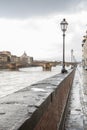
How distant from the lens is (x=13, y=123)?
244 centimetres

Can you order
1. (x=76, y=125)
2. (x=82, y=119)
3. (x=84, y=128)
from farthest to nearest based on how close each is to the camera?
(x=82, y=119) → (x=76, y=125) → (x=84, y=128)

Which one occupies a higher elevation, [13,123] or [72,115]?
[13,123]

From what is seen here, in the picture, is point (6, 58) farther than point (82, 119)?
Yes

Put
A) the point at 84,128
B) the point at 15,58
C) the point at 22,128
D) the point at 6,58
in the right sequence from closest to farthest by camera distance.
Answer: the point at 22,128 < the point at 84,128 < the point at 6,58 < the point at 15,58

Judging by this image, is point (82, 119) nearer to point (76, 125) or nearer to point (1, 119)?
point (76, 125)

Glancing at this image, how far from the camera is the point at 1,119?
2604mm

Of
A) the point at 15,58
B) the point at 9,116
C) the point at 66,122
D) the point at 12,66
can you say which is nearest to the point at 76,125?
the point at 66,122

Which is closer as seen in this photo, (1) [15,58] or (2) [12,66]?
(2) [12,66]

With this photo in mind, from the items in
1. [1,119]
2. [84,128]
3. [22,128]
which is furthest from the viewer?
[84,128]

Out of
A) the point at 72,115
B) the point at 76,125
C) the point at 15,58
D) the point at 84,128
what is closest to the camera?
Result: the point at 84,128

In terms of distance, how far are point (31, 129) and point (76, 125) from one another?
585 cm

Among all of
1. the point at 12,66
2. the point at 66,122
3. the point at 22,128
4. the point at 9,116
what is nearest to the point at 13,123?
the point at 22,128

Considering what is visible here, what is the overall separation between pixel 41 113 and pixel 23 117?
2.09 feet

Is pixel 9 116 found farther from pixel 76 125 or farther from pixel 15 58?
pixel 15 58
